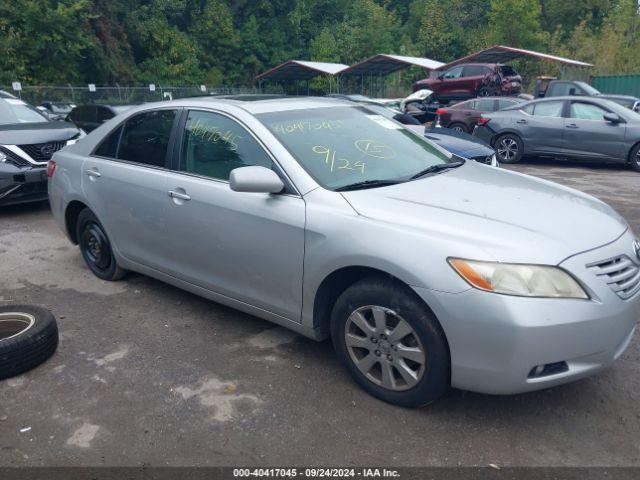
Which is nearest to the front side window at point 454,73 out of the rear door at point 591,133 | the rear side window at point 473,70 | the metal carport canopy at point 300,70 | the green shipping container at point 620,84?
the rear side window at point 473,70

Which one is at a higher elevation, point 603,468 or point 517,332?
point 517,332

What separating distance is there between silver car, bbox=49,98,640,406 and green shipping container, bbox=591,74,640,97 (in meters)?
26.1

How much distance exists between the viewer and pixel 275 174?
11.2 feet

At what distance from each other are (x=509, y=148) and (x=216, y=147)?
9.91 meters

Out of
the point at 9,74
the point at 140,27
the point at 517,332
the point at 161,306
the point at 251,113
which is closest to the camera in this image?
the point at 517,332

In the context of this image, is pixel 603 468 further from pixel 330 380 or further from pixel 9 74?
pixel 9 74

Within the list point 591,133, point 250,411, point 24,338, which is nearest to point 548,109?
point 591,133

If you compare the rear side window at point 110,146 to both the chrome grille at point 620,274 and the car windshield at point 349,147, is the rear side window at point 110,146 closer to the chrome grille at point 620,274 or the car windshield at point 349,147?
the car windshield at point 349,147

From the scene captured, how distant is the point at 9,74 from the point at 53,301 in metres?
27.8

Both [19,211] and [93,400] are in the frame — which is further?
[19,211]

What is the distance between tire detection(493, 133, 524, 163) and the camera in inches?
487

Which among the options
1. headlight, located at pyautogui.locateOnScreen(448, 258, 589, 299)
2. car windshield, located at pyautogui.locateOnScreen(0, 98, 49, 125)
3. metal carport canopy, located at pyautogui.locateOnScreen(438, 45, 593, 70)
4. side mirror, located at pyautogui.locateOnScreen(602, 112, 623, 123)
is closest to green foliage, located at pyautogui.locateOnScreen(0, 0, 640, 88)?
metal carport canopy, located at pyautogui.locateOnScreen(438, 45, 593, 70)

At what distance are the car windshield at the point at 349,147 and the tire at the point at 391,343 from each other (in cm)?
72

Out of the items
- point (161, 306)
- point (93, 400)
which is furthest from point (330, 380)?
point (161, 306)
